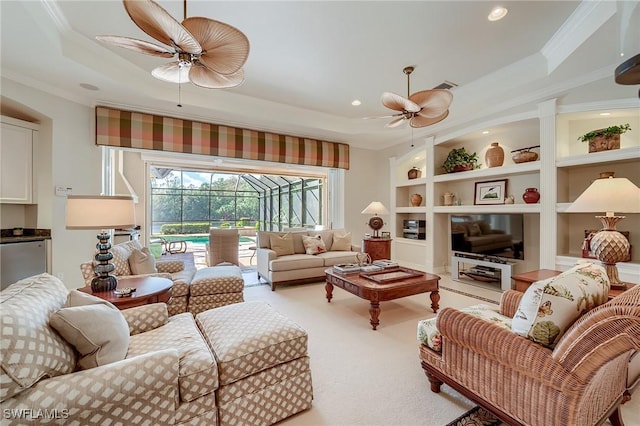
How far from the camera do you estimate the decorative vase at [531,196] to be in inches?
146

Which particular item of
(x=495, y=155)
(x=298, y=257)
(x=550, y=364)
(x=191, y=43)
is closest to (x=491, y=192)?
(x=495, y=155)

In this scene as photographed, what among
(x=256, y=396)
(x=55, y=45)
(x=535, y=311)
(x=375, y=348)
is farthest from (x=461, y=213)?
(x=55, y=45)

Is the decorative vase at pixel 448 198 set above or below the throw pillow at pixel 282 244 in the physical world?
above

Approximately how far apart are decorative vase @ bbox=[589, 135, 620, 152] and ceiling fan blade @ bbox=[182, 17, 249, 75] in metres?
3.93

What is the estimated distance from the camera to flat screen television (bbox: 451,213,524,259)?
3.94m

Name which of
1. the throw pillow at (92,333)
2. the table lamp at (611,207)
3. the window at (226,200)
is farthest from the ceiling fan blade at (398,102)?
the window at (226,200)

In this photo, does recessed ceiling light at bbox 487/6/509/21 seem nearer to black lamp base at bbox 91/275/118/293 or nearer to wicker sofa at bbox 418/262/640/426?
wicker sofa at bbox 418/262/640/426

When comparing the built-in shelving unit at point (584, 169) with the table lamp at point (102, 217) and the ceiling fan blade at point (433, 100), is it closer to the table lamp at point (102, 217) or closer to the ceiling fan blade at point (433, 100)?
the ceiling fan blade at point (433, 100)

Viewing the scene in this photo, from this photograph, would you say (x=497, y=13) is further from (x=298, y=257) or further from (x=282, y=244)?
(x=282, y=244)

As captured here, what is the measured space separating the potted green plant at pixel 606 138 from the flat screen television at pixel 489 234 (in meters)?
1.19

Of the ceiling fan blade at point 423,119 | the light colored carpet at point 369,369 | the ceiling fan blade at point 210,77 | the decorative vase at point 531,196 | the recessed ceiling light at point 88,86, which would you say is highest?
the recessed ceiling light at point 88,86

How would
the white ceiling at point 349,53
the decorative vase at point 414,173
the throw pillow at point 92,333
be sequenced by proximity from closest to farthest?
the throw pillow at point 92,333, the white ceiling at point 349,53, the decorative vase at point 414,173

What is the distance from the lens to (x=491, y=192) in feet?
14.6

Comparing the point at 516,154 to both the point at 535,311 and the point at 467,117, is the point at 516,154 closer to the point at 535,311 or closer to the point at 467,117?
the point at 467,117
